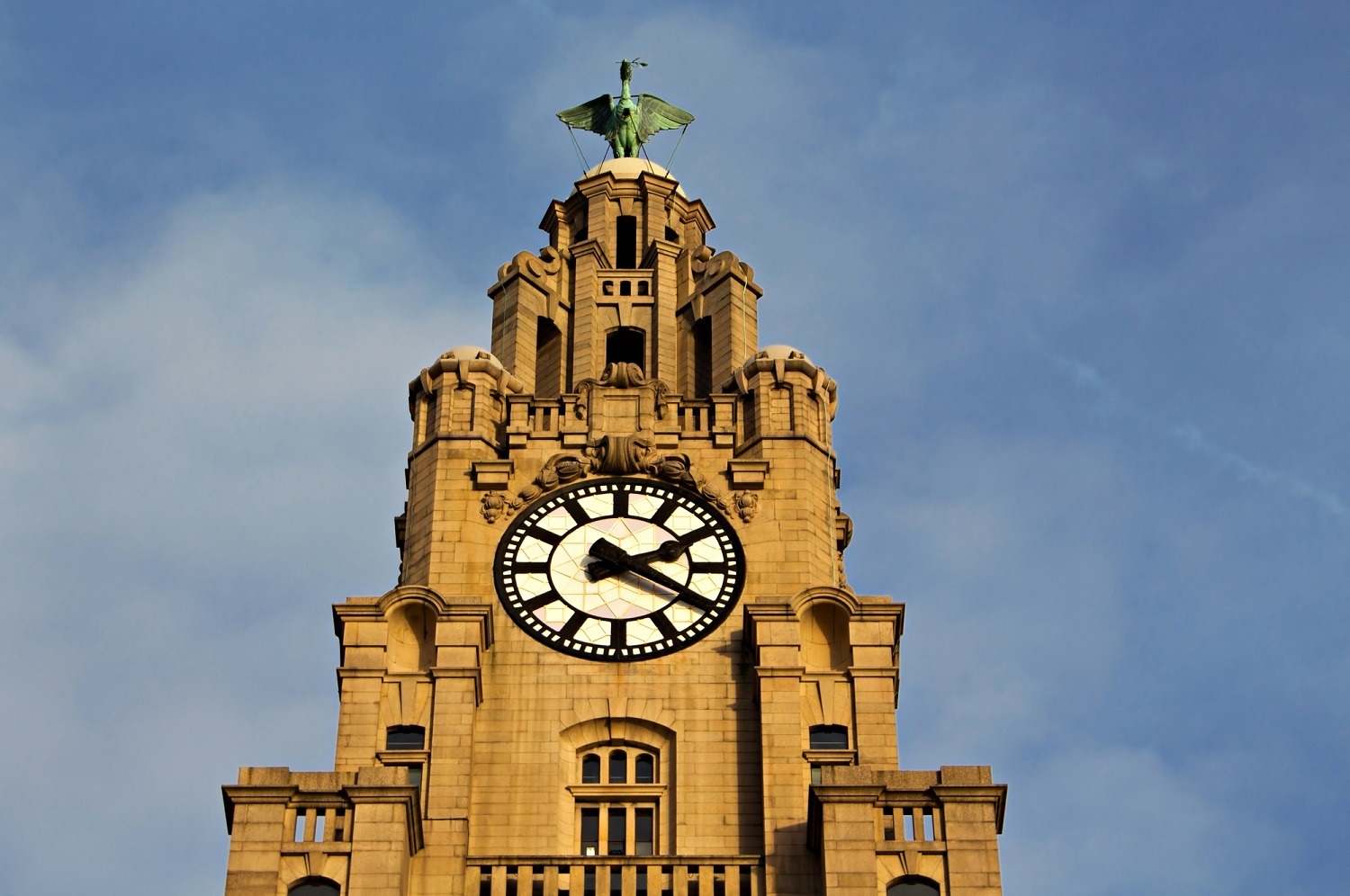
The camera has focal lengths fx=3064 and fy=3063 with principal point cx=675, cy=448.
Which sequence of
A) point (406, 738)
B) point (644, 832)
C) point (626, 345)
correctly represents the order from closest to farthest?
point (644, 832)
point (406, 738)
point (626, 345)

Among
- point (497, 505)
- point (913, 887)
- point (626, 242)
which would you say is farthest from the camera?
point (626, 242)

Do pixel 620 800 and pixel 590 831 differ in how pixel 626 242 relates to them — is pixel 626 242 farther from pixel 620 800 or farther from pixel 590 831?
pixel 590 831

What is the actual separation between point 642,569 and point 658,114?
19.9 m

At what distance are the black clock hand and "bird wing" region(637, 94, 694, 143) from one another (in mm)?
18636

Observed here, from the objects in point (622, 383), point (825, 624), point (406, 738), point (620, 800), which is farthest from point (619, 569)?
point (406, 738)

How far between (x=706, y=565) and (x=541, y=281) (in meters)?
10.8

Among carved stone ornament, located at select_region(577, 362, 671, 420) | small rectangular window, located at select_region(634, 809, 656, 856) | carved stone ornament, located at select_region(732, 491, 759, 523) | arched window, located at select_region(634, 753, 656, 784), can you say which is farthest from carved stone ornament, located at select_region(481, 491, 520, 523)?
small rectangular window, located at select_region(634, 809, 656, 856)

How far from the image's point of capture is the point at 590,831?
51.5 meters

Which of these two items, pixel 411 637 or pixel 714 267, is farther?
pixel 714 267

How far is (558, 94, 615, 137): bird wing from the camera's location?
235ft

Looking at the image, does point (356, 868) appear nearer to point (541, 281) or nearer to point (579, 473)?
point (579, 473)

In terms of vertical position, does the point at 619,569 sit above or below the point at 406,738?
above

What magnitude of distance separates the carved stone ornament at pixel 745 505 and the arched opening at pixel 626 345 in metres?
7.90

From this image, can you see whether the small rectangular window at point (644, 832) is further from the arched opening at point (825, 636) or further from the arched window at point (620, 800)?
the arched opening at point (825, 636)
